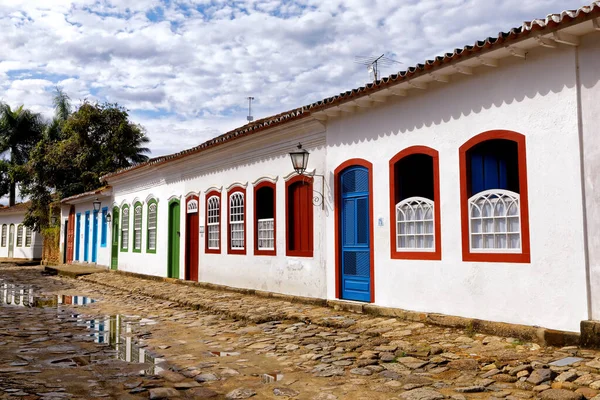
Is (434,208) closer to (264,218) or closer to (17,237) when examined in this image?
(264,218)

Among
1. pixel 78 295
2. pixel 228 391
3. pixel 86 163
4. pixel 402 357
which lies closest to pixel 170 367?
pixel 228 391

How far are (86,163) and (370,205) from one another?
21368mm

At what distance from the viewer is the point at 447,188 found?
7918 millimetres

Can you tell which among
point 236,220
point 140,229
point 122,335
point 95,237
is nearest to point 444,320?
point 122,335

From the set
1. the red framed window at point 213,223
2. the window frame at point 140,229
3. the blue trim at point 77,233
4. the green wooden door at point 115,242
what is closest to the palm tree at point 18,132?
the blue trim at point 77,233

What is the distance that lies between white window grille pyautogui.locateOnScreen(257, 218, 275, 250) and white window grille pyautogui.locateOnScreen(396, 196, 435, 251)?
4.00m

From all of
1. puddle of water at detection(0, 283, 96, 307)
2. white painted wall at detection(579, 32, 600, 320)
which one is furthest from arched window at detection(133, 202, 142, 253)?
white painted wall at detection(579, 32, 600, 320)

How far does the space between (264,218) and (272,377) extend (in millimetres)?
7159

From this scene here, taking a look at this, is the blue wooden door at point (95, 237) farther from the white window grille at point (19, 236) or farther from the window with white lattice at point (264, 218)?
the white window grille at point (19, 236)

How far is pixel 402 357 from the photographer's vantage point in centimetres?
625

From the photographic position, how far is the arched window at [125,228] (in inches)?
806

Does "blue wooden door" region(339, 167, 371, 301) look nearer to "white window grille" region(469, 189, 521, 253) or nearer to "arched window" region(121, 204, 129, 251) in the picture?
"white window grille" region(469, 189, 521, 253)

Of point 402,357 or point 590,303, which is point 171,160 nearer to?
point 402,357

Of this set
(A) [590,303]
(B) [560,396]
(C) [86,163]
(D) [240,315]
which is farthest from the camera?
(C) [86,163]
